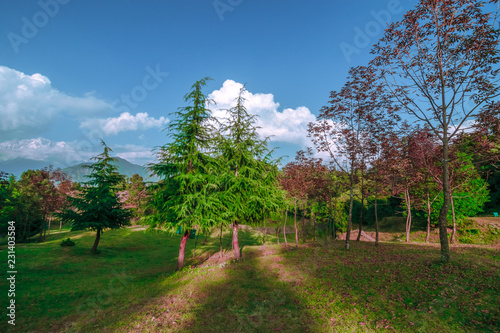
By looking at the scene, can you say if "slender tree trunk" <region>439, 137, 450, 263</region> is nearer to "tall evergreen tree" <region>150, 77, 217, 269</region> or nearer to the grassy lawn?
the grassy lawn

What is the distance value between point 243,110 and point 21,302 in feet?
57.7

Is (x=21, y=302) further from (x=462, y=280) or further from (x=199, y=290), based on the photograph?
(x=462, y=280)

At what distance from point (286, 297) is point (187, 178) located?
905cm

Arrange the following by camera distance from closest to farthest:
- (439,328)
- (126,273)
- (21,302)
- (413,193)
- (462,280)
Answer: (439,328) < (462,280) < (21,302) < (126,273) < (413,193)

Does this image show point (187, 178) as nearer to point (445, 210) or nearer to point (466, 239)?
point (445, 210)

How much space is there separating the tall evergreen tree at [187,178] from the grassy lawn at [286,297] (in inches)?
147

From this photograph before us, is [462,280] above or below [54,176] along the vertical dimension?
below

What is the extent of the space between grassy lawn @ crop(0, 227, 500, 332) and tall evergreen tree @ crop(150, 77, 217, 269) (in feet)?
12.3

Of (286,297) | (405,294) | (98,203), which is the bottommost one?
(286,297)

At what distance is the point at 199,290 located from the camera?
35.8ft

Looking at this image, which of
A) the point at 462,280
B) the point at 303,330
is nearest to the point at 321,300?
the point at 303,330

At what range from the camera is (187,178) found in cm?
1400

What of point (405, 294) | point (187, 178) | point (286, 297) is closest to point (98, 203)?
point (187, 178)

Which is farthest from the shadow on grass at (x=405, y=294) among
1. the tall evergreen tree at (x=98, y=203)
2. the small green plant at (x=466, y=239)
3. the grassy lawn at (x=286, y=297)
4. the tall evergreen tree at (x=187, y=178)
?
the tall evergreen tree at (x=98, y=203)
